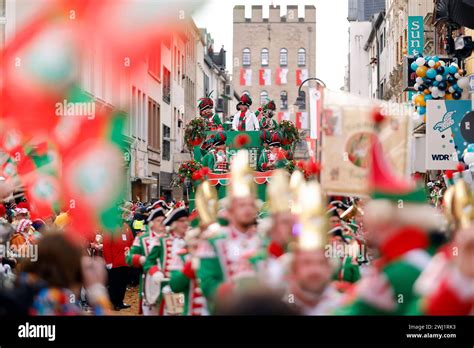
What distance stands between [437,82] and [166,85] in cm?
2667

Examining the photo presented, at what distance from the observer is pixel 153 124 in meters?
39.8

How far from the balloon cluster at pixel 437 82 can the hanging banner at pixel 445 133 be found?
1121mm

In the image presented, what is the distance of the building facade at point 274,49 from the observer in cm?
8794

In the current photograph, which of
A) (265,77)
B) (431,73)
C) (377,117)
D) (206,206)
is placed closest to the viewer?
(377,117)

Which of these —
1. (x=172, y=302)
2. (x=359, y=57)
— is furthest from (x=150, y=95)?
(x=359, y=57)

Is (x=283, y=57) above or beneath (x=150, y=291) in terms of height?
above

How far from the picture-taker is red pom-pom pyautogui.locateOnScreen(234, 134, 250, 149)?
16.2m

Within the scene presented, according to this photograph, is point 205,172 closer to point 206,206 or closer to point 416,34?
point 206,206

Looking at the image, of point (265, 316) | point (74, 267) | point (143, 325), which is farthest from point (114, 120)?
point (265, 316)

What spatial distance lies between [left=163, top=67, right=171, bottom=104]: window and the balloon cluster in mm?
25588

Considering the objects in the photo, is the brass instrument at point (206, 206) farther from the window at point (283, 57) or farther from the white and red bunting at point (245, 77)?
the white and red bunting at point (245, 77)

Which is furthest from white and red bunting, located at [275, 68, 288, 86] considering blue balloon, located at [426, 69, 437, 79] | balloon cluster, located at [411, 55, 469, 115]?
blue balloon, located at [426, 69, 437, 79]

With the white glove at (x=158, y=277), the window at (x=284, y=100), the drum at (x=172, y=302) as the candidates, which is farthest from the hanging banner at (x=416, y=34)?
the window at (x=284, y=100)

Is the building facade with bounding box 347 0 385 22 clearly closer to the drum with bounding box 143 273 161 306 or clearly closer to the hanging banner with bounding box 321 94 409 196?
the drum with bounding box 143 273 161 306
